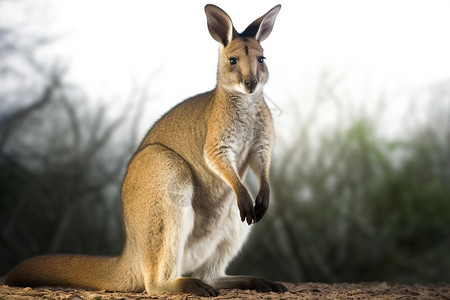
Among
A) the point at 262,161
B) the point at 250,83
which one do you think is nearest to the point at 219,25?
the point at 250,83

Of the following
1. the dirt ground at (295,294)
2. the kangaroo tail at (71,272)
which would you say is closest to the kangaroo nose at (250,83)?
the dirt ground at (295,294)

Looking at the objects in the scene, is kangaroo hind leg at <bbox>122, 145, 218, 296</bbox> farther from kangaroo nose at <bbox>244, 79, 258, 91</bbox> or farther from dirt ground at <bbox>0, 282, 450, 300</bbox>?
kangaroo nose at <bbox>244, 79, 258, 91</bbox>

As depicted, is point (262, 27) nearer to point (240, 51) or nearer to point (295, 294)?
point (240, 51)

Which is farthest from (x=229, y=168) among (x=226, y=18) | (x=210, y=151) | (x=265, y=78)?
(x=226, y=18)

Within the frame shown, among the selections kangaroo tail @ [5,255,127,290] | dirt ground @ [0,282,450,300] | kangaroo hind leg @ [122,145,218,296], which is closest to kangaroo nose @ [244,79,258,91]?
kangaroo hind leg @ [122,145,218,296]

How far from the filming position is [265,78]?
→ 451cm

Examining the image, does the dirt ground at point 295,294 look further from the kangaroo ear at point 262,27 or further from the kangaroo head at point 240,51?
the kangaroo ear at point 262,27

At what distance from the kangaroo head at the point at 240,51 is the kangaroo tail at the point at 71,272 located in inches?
70.7

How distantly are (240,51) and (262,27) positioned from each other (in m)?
0.37

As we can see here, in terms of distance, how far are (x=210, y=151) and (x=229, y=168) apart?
0.22m

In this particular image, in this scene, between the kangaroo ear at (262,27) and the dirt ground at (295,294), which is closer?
the dirt ground at (295,294)

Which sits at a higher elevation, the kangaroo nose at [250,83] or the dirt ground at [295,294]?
the kangaroo nose at [250,83]

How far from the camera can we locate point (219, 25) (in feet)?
15.1

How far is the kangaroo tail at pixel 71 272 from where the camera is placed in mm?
4672
